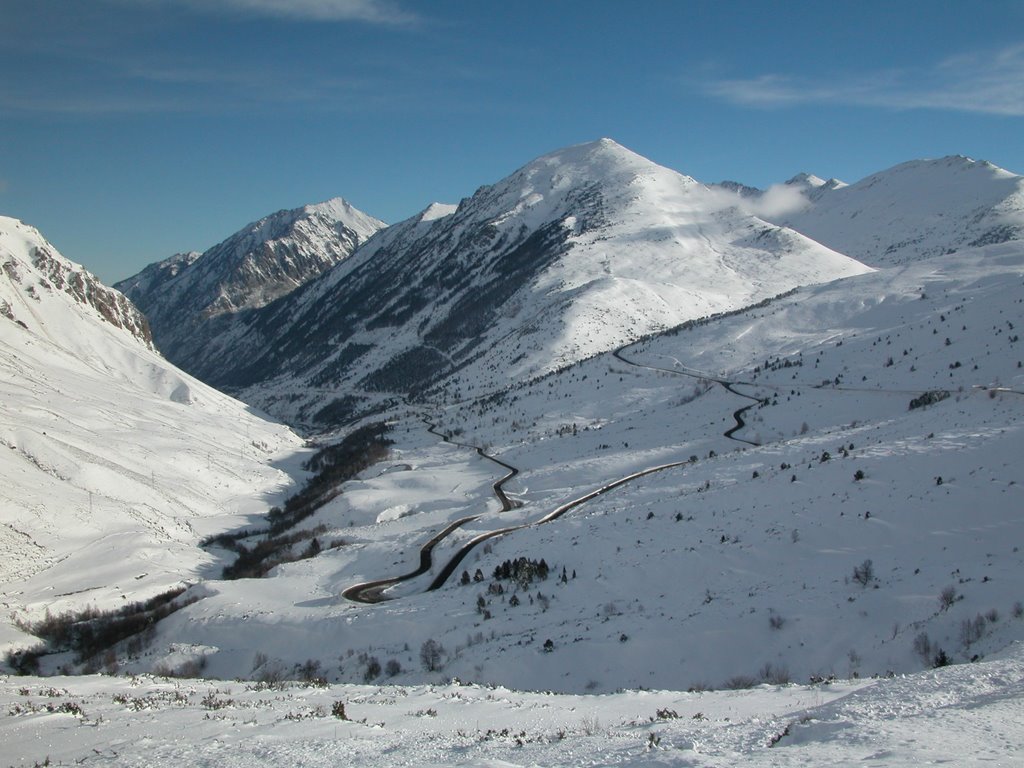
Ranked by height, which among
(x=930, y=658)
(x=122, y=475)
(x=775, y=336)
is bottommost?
(x=930, y=658)

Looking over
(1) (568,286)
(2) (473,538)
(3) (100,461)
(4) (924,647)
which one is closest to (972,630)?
(4) (924,647)

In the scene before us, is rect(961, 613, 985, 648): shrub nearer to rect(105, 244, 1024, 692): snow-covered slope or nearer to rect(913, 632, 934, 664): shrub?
rect(105, 244, 1024, 692): snow-covered slope

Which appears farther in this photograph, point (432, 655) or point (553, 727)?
point (432, 655)

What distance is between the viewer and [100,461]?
54531 mm

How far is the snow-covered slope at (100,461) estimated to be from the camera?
42094 mm

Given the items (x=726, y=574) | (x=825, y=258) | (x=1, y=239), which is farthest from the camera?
(x=825, y=258)

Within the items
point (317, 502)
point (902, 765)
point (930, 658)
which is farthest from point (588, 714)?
point (317, 502)

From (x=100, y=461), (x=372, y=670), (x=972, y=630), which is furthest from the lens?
(x=100, y=461)

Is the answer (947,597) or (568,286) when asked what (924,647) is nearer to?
(947,597)

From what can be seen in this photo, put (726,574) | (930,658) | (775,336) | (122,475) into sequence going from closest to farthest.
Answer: (930,658)
(726,574)
(122,475)
(775,336)

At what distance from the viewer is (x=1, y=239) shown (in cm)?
11131

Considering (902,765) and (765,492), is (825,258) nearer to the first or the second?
(765,492)

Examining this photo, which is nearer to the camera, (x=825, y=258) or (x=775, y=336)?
(x=775, y=336)

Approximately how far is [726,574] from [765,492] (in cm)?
610
